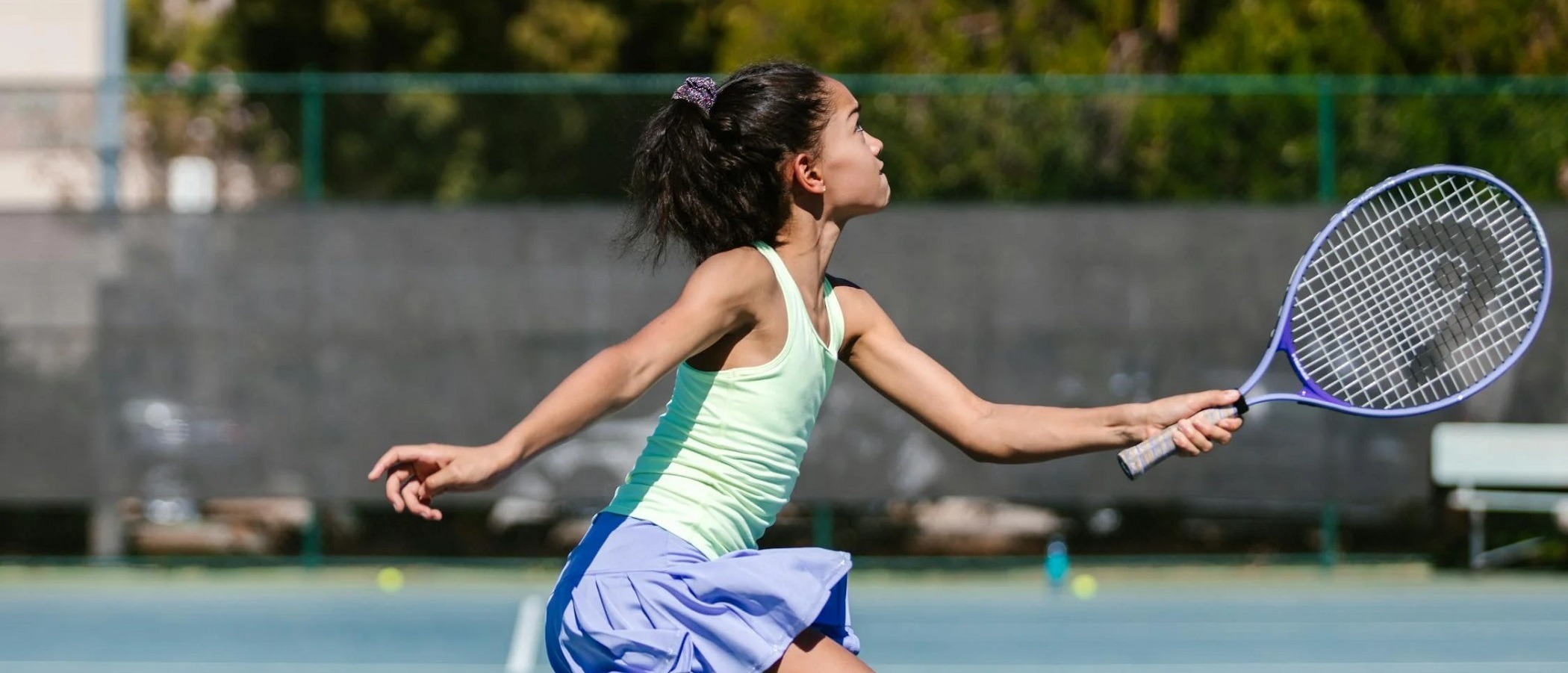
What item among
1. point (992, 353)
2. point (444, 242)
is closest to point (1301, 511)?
point (992, 353)

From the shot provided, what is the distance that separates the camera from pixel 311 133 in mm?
9055

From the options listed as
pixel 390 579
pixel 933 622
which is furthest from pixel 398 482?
pixel 390 579

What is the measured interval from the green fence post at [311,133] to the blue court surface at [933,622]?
1.87 meters

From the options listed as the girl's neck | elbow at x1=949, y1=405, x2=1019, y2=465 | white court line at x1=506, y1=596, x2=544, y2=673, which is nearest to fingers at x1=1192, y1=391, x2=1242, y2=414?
elbow at x1=949, y1=405, x2=1019, y2=465

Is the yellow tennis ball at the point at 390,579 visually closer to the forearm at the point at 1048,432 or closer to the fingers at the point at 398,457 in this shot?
the forearm at the point at 1048,432

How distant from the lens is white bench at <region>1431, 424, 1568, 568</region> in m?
8.60

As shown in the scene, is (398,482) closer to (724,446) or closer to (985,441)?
(724,446)

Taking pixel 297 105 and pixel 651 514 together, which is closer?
pixel 651 514

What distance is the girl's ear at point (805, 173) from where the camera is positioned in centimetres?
278

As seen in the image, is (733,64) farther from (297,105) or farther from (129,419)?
(129,419)

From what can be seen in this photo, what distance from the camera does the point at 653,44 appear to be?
18984mm

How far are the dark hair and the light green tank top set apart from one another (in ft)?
0.32

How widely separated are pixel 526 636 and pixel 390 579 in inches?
77.8

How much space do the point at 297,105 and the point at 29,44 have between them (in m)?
7.75
